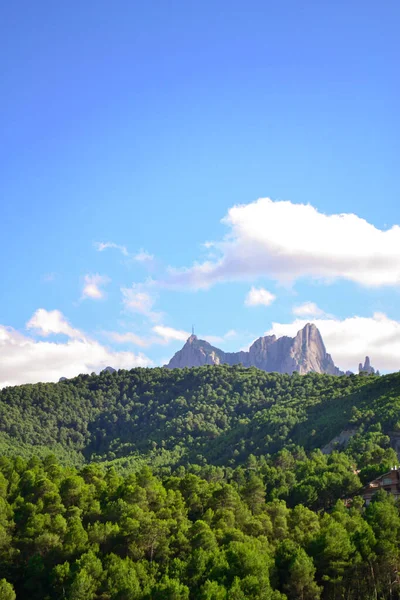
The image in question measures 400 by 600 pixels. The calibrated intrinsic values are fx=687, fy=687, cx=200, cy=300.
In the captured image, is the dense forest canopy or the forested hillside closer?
the dense forest canopy

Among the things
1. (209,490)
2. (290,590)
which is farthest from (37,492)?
(290,590)

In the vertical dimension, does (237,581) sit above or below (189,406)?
below

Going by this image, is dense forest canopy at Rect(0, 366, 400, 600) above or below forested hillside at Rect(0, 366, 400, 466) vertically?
below

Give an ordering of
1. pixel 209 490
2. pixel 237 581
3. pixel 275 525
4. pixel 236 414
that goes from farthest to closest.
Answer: pixel 236 414, pixel 209 490, pixel 275 525, pixel 237 581

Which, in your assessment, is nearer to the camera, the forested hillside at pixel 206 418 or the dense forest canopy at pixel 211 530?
the dense forest canopy at pixel 211 530

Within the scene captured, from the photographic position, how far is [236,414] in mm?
173875

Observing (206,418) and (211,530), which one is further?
(206,418)

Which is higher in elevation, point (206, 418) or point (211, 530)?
point (206, 418)

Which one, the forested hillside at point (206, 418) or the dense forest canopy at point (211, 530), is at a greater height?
the forested hillside at point (206, 418)

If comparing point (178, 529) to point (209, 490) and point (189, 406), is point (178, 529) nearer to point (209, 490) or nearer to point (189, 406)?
point (209, 490)

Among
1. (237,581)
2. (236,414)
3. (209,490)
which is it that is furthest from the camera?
(236,414)

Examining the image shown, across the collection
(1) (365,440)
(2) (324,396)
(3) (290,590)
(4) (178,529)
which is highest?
(2) (324,396)

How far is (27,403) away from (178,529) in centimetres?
13206

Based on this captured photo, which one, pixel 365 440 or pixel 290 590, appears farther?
pixel 365 440
